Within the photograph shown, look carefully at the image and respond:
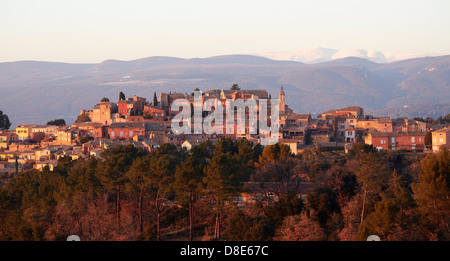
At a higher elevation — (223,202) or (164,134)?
(164,134)

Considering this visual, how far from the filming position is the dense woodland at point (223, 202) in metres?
22.6

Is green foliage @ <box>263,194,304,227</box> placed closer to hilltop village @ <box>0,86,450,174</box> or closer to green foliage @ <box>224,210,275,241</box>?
green foliage @ <box>224,210,275,241</box>

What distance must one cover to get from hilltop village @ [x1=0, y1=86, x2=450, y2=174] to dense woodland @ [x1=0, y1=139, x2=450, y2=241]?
1040 centimetres

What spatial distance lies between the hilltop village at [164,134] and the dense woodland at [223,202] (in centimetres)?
1040

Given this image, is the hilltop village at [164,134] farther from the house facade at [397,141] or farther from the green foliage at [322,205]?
the green foliage at [322,205]

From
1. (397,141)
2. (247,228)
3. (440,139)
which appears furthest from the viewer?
(397,141)

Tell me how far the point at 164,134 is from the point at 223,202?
21415mm

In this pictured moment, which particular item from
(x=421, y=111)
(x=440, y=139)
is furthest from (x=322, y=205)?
(x=421, y=111)

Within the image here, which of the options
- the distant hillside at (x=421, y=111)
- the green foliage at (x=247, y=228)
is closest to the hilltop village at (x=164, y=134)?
the green foliage at (x=247, y=228)

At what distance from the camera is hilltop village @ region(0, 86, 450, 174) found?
44.5m

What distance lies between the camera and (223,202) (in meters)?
27.2

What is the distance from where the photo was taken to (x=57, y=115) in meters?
197

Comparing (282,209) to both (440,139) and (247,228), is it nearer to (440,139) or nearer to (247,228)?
(247,228)

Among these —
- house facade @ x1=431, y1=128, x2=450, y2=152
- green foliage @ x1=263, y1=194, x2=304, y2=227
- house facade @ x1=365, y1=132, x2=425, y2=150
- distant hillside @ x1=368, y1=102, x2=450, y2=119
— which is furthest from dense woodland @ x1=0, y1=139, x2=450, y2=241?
distant hillside @ x1=368, y1=102, x2=450, y2=119
